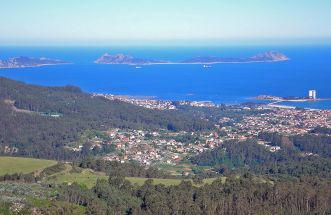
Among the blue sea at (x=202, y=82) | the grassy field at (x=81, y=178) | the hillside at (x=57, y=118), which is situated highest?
the grassy field at (x=81, y=178)

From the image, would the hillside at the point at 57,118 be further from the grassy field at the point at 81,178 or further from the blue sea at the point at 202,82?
the blue sea at the point at 202,82

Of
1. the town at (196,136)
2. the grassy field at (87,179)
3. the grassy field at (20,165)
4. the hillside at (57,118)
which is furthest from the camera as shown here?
the hillside at (57,118)

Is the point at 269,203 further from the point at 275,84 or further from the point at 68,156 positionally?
the point at 275,84

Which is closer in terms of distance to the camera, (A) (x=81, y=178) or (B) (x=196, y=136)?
(A) (x=81, y=178)

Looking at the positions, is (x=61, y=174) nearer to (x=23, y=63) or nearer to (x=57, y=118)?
(x=57, y=118)

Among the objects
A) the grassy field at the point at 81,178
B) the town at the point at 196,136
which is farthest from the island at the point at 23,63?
the grassy field at the point at 81,178

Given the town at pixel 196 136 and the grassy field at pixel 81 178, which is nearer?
the grassy field at pixel 81 178

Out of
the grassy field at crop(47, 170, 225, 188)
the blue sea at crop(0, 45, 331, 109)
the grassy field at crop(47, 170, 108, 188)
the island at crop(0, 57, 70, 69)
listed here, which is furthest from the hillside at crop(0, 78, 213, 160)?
the island at crop(0, 57, 70, 69)

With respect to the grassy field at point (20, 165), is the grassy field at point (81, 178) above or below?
above

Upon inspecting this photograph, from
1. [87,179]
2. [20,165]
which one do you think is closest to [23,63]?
[20,165]

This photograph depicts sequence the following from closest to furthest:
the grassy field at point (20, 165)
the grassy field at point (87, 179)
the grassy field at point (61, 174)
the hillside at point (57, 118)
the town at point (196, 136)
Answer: the grassy field at point (87, 179)
the grassy field at point (61, 174)
the grassy field at point (20, 165)
the town at point (196, 136)
the hillside at point (57, 118)

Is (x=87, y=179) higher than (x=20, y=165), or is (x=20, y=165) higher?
(x=87, y=179)
